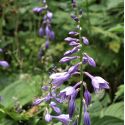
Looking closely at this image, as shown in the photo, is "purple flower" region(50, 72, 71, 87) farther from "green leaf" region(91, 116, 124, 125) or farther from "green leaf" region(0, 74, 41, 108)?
"green leaf" region(0, 74, 41, 108)

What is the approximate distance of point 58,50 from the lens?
21.7 feet

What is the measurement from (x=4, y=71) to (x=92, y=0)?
1.55 metres

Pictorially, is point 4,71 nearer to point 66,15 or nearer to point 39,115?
point 66,15

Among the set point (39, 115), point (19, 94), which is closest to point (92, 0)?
point (19, 94)

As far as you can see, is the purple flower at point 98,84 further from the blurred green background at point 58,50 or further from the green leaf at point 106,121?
the blurred green background at point 58,50

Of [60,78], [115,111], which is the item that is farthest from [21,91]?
[60,78]

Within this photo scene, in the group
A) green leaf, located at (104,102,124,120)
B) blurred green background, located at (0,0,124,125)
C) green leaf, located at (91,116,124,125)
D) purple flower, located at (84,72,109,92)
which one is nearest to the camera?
purple flower, located at (84,72,109,92)

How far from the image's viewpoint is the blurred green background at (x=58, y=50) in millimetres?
5219

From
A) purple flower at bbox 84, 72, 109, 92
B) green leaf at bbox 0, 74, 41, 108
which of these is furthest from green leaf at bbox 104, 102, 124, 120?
purple flower at bbox 84, 72, 109, 92

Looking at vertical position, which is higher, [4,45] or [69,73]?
[69,73]

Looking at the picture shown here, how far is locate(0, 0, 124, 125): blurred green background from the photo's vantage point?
205 inches

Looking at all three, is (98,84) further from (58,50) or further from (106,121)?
(58,50)

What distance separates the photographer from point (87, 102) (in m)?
2.84

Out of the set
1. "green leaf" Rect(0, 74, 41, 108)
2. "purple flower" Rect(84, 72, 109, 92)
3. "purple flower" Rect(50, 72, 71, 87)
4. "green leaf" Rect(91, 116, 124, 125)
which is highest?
"purple flower" Rect(50, 72, 71, 87)
